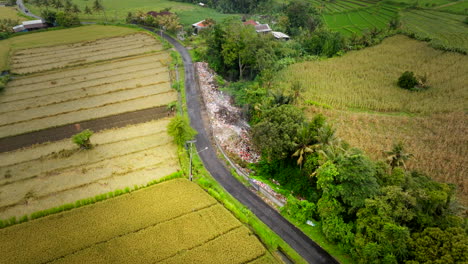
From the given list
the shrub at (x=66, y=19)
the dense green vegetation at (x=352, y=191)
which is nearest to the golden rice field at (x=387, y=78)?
the dense green vegetation at (x=352, y=191)

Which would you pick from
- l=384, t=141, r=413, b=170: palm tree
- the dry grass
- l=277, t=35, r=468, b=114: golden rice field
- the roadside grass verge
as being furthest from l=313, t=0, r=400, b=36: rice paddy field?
the roadside grass verge

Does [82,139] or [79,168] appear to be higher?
[82,139]

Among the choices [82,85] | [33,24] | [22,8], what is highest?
[22,8]

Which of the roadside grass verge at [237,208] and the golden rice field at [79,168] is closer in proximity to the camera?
the roadside grass verge at [237,208]

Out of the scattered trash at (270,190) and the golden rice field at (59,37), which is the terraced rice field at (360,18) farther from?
the scattered trash at (270,190)

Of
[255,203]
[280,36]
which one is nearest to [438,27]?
[280,36]

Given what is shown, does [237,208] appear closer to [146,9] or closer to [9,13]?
[146,9]
